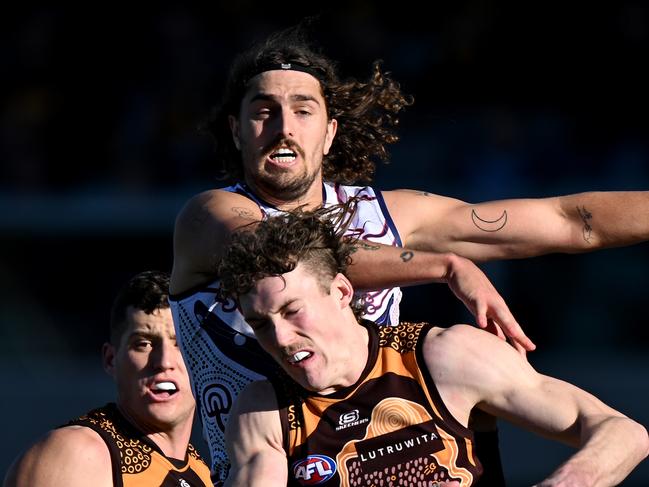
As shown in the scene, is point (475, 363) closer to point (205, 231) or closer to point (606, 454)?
point (606, 454)

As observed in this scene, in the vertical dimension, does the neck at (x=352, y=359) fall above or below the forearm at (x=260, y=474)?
above

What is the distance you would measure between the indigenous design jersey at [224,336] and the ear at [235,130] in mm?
198

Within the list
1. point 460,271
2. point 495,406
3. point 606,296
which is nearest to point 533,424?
point 495,406

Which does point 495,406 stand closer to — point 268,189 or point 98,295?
point 268,189

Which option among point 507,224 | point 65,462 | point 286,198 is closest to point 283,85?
point 286,198

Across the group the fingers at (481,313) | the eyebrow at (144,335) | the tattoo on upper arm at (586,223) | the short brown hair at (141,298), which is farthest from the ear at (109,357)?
the fingers at (481,313)

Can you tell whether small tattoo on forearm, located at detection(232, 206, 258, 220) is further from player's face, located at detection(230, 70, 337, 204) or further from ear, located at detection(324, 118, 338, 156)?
ear, located at detection(324, 118, 338, 156)

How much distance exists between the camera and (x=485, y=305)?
4.10 m

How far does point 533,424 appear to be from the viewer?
402cm

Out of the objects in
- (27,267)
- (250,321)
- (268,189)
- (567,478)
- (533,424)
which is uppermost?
(27,267)

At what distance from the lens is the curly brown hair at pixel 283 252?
4066 millimetres

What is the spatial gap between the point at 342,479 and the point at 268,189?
140cm

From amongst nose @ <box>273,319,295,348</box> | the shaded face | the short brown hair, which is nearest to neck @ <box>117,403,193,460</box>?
the shaded face

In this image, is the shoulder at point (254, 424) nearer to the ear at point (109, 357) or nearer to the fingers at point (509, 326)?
the fingers at point (509, 326)
